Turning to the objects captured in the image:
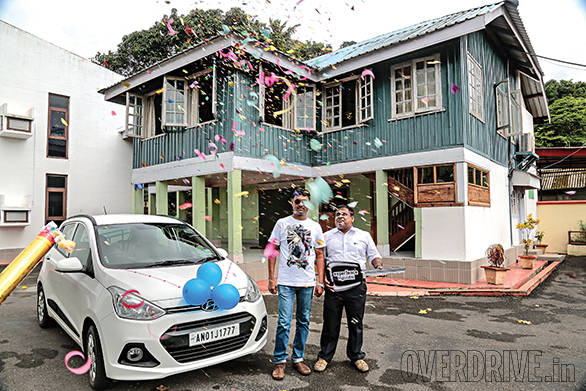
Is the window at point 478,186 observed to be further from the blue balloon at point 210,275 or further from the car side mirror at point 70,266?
the car side mirror at point 70,266

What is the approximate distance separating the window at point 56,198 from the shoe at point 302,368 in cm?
1171

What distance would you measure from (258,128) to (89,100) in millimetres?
7855

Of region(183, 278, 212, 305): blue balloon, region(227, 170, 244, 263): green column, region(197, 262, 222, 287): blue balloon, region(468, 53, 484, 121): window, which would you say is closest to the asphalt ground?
region(183, 278, 212, 305): blue balloon

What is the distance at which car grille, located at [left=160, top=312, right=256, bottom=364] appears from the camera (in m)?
3.10

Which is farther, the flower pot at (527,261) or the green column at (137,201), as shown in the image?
the green column at (137,201)

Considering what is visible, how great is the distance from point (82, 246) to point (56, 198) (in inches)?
400

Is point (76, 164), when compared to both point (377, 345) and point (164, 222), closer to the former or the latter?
point (164, 222)


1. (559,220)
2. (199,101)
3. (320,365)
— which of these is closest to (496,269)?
(320,365)

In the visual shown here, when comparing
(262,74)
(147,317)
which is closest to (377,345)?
(147,317)

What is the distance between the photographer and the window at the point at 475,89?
875 centimetres

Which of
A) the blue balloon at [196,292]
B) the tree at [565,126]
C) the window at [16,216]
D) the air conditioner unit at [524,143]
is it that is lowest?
the blue balloon at [196,292]

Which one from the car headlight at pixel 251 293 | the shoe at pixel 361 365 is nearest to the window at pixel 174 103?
the car headlight at pixel 251 293

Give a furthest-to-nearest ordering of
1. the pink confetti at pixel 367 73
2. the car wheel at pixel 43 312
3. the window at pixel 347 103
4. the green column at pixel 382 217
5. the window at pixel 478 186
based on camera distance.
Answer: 1. the window at pixel 347 103
2. the pink confetti at pixel 367 73
3. the green column at pixel 382 217
4. the window at pixel 478 186
5. the car wheel at pixel 43 312

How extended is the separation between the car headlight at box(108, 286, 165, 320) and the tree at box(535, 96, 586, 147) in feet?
98.6
